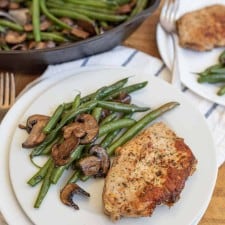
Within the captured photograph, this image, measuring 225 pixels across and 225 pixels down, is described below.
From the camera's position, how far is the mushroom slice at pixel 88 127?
172cm

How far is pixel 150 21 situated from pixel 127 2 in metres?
0.15

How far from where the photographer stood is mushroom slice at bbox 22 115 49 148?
175 cm

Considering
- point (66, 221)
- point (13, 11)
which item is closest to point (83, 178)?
point (66, 221)

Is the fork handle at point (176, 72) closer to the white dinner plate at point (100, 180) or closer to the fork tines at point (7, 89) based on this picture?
the white dinner plate at point (100, 180)

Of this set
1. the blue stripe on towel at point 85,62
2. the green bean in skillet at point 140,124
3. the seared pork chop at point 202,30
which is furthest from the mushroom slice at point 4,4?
the green bean in skillet at point 140,124

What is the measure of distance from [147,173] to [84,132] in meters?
0.26

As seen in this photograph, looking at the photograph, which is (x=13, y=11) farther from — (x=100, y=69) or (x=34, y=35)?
(x=100, y=69)

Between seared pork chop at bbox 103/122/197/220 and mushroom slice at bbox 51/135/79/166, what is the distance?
15cm

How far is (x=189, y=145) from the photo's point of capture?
1.81 metres

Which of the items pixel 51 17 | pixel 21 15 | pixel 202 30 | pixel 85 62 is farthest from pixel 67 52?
pixel 202 30

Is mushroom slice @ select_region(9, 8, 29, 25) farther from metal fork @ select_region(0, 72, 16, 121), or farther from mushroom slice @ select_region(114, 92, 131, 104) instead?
mushroom slice @ select_region(114, 92, 131, 104)

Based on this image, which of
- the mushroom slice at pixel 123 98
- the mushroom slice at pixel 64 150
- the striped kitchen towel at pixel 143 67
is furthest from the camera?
the striped kitchen towel at pixel 143 67

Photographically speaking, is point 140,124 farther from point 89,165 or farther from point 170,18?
point 170,18

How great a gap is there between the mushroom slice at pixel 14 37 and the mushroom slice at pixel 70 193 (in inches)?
31.3
